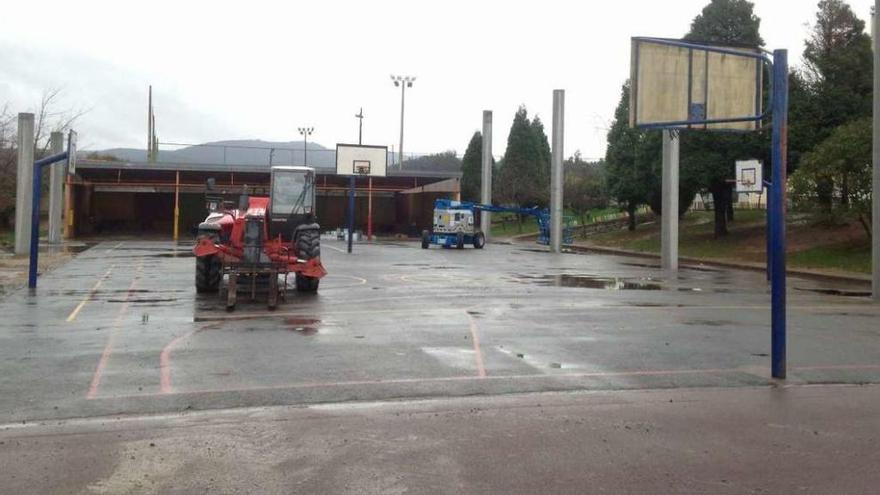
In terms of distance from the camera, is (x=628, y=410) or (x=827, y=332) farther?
(x=827, y=332)

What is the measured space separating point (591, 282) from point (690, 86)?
13404mm

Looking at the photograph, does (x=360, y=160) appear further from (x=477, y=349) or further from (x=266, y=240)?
(x=477, y=349)

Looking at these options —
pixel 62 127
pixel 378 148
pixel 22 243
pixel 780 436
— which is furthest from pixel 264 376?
pixel 62 127

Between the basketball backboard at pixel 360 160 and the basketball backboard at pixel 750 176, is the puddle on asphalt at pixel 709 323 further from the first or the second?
the basketball backboard at pixel 360 160

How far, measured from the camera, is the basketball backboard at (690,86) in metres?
9.88

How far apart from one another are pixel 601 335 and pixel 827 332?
3774 mm

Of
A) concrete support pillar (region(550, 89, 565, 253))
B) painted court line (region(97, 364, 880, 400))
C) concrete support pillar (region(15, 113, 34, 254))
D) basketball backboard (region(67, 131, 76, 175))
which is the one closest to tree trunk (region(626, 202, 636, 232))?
concrete support pillar (region(550, 89, 565, 253))

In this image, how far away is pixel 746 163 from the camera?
28141 mm

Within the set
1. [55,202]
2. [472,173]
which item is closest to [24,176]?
[55,202]

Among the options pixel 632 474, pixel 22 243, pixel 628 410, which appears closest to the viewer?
pixel 632 474

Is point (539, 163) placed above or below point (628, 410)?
above

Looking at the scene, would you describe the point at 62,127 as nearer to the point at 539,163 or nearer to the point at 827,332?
the point at 539,163

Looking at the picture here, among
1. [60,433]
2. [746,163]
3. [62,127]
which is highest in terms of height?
[62,127]

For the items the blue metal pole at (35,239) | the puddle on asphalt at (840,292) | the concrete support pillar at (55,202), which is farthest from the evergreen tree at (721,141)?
the concrete support pillar at (55,202)
